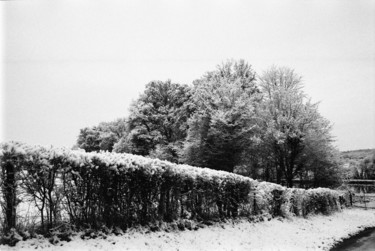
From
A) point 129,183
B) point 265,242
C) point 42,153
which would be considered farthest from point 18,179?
point 265,242

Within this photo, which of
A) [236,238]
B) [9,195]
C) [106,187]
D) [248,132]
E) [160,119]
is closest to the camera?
[9,195]

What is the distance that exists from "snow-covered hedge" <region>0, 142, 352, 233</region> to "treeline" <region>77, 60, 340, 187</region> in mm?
10931

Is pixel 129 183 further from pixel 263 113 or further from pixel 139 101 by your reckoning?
pixel 139 101

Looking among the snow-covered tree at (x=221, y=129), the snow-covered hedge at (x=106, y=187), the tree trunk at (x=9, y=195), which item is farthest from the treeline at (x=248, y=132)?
the tree trunk at (x=9, y=195)

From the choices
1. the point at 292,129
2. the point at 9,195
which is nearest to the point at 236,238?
the point at 9,195

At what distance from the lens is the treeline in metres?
22.3

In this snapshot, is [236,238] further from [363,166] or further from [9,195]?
[363,166]

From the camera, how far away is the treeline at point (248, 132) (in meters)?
22.3

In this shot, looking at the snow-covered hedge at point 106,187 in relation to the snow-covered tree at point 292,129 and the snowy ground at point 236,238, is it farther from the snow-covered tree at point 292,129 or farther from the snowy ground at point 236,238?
the snow-covered tree at point 292,129

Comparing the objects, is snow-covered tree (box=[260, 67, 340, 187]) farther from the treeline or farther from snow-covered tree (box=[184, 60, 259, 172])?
snow-covered tree (box=[184, 60, 259, 172])

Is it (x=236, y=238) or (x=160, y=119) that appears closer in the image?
(x=236, y=238)

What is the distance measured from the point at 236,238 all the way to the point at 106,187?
15.7 ft

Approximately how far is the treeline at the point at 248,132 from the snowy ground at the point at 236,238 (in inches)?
350

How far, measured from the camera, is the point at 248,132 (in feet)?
74.6
